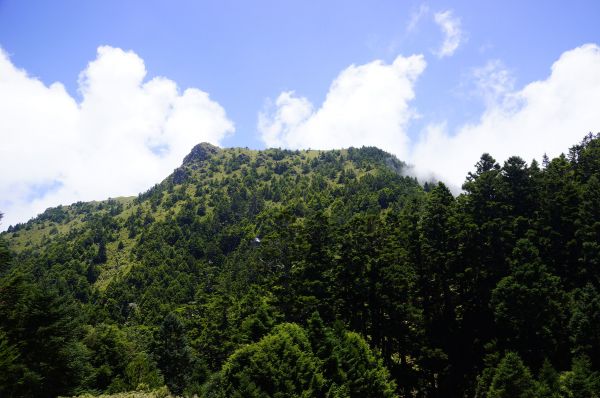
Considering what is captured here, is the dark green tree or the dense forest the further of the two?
the dark green tree

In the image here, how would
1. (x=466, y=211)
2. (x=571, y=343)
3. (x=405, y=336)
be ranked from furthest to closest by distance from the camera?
(x=466, y=211) < (x=405, y=336) < (x=571, y=343)

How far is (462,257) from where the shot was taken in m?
52.2

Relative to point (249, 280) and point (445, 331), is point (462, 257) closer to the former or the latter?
point (445, 331)

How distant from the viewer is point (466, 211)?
5934 centimetres

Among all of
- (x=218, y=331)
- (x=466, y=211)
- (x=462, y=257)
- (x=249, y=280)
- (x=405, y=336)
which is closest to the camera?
(x=405, y=336)

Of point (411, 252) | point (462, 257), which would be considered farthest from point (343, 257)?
point (462, 257)

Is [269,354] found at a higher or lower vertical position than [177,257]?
lower

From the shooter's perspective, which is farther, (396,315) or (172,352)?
(172,352)

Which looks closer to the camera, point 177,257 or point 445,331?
point 445,331

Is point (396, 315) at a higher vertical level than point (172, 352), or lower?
higher

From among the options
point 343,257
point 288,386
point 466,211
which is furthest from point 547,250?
point 288,386

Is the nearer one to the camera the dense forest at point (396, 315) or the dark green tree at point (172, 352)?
the dense forest at point (396, 315)

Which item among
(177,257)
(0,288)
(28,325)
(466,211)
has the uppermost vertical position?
(177,257)

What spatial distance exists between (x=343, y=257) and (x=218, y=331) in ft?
97.1
